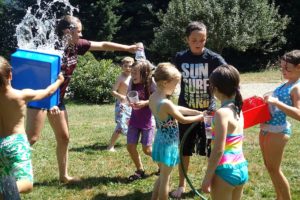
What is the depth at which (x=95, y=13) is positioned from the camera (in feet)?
104

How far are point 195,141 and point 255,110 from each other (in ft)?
3.78

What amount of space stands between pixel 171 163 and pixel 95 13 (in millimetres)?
28523

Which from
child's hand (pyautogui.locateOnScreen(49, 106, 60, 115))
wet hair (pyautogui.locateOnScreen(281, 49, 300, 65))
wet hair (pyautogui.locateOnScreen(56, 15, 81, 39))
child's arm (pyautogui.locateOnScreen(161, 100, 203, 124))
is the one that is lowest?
child's hand (pyautogui.locateOnScreen(49, 106, 60, 115))

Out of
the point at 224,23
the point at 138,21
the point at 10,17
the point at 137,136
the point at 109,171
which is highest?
the point at 10,17

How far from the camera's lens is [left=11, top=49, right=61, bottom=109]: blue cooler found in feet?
14.4

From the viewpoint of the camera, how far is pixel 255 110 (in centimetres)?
384

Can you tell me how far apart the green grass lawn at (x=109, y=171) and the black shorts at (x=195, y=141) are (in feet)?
1.59

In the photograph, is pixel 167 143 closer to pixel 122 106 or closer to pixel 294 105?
pixel 294 105

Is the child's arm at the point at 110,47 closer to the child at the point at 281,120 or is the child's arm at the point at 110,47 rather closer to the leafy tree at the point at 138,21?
the child at the point at 281,120

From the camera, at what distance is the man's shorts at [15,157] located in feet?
11.6

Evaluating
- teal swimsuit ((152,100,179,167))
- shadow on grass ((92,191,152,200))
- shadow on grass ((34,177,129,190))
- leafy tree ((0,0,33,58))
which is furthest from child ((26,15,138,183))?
leafy tree ((0,0,33,58))

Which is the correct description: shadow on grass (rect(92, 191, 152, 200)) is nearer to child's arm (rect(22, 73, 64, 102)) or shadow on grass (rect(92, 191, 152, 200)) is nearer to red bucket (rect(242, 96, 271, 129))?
child's arm (rect(22, 73, 64, 102))

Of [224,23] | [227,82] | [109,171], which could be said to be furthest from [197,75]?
[224,23]

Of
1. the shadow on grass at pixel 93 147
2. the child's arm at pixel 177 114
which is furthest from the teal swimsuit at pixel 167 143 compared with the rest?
the shadow on grass at pixel 93 147
